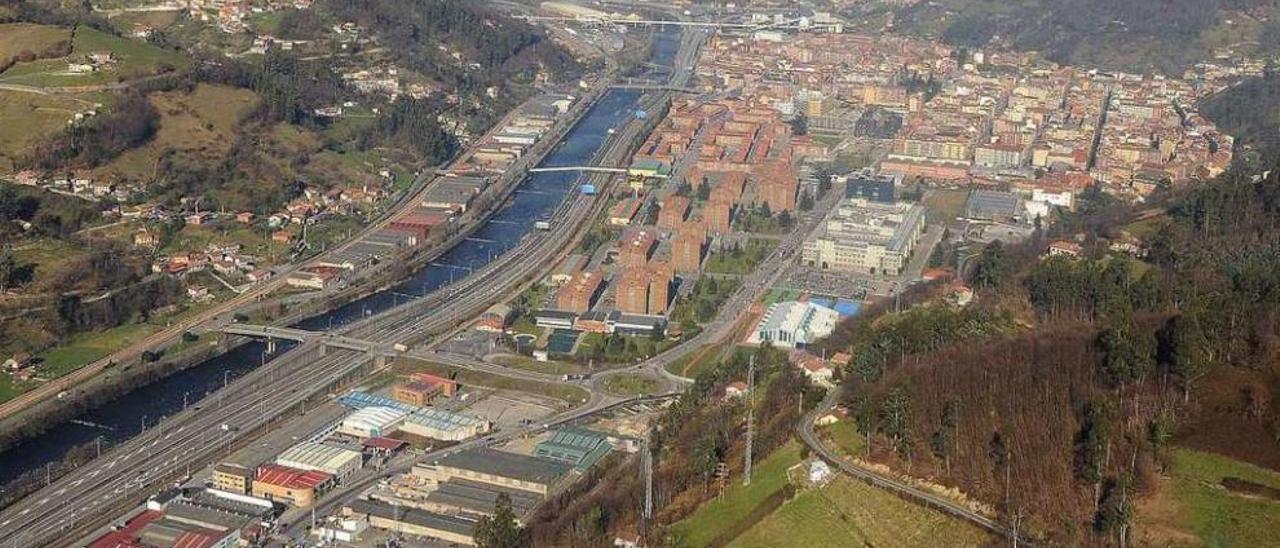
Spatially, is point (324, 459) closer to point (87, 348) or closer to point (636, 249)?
point (87, 348)

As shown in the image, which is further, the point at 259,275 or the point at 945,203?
the point at 945,203

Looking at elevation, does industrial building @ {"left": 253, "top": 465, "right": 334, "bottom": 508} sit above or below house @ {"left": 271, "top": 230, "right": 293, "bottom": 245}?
below

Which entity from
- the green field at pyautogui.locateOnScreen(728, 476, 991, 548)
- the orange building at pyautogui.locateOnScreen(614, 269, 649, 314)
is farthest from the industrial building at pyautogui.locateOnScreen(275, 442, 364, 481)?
the orange building at pyautogui.locateOnScreen(614, 269, 649, 314)

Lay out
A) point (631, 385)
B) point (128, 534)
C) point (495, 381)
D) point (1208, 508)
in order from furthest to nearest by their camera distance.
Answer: point (495, 381) < point (631, 385) < point (128, 534) < point (1208, 508)

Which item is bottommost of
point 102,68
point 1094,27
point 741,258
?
point 741,258

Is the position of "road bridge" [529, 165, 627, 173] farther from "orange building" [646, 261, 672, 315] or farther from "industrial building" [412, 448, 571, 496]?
"industrial building" [412, 448, 571, 496]

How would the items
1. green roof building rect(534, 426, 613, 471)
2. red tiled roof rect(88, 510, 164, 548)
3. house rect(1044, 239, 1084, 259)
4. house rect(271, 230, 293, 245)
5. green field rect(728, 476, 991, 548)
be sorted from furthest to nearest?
house rect(271, 230, 293, 245), house rect(1044, 239, 1084, 259), green roof building rect(534, 426, 613, 471), red tiled roof rect(88, 510, 164, 548), green field rect(728, 476, 991, 548)

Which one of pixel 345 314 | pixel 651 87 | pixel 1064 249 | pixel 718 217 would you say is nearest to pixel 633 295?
pixel 345 314

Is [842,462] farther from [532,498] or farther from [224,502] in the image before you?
[224,502]
